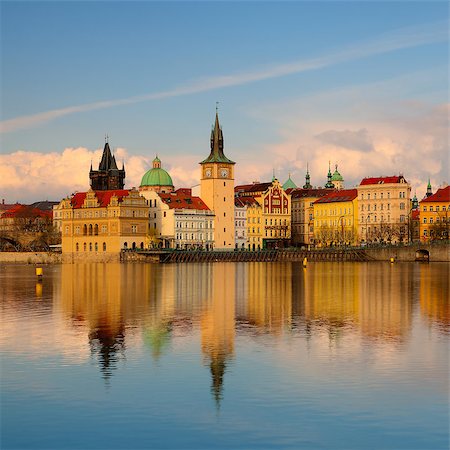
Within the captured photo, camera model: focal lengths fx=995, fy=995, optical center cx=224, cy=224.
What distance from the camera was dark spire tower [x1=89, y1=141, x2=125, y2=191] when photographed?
181m

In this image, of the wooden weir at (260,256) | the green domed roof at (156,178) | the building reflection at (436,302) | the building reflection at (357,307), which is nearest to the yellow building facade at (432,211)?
the wooden weir at (260,256)

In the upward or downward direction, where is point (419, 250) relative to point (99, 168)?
downward

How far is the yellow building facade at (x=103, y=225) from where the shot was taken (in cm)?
15275

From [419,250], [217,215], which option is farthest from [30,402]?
[217,215]

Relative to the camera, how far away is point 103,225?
154875 millimetres

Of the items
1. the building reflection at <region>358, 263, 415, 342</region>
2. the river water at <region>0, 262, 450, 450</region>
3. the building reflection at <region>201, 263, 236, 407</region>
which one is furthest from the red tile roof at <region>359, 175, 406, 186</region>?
the river water at <region>0, 262, 450, 450</region>

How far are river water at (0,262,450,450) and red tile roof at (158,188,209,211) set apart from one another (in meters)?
118

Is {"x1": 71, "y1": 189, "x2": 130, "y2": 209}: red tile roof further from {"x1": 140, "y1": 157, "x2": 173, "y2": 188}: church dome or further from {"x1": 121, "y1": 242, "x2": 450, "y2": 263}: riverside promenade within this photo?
{"x1": 140, "y1": 157, "x2": 173, "y2": 188}: church dome

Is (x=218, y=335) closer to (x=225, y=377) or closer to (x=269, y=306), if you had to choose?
(x=225, y=377)

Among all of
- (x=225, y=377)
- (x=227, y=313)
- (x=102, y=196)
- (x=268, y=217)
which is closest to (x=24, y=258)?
(x=102, y=196)

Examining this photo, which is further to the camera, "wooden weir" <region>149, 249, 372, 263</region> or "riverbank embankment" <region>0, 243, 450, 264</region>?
"wooden weir" <region>149, 249, 372, 263</region>

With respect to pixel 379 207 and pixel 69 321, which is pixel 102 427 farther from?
pixel 379 207

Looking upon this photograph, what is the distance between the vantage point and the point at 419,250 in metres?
136

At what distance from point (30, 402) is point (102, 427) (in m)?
2.84
